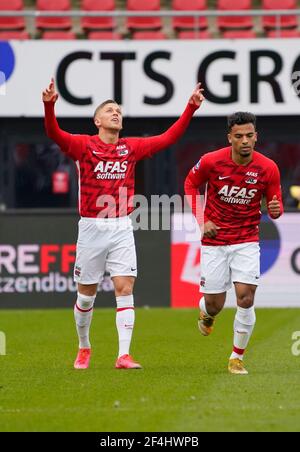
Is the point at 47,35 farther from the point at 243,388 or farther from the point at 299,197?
the point at 243,388

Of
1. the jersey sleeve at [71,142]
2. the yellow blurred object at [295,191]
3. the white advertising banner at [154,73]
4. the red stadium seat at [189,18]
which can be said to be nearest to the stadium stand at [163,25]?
the red stadium seat at [189,18]

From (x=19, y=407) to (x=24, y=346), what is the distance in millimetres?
4913

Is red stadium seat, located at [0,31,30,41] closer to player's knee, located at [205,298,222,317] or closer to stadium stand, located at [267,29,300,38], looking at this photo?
stadium stand, located at [267,29,300,38]

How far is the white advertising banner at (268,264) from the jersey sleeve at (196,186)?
7754 millimetres

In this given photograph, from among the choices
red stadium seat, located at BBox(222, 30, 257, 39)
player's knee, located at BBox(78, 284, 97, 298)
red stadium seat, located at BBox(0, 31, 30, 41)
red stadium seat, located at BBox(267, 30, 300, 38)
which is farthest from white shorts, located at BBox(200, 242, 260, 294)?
red stadium seat, located at BBox(222, 30, 257, 39)

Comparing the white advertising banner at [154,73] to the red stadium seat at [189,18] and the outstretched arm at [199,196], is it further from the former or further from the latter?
the outstretched arm at [199,196]

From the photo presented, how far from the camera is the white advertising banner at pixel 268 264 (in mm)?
18422

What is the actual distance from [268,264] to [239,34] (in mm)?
4693

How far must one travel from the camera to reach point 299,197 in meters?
19.8

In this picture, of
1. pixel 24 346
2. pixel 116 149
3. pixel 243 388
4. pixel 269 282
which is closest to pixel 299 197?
pixel 269 282
